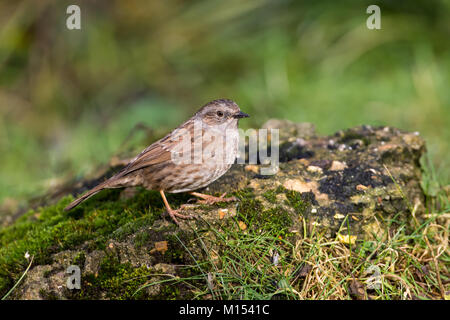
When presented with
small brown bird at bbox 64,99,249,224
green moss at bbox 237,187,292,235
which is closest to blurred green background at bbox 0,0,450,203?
small brown bird at bbox 64,99,249,224

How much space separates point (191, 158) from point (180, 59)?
5.18 m

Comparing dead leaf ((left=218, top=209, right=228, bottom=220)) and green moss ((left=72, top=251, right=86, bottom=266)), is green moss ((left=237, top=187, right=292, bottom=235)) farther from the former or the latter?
green moss ((left=72, top=251, right=86, bottom=266))

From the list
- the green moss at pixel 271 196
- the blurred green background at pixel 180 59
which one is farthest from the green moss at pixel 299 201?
the blurred green background at pixel 180 59

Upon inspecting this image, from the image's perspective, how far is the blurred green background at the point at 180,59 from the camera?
8.16 meters

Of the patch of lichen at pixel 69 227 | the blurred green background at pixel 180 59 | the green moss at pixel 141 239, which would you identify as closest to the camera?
the green moss at pixel 141 239

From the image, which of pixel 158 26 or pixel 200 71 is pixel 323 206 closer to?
pixel 200 71

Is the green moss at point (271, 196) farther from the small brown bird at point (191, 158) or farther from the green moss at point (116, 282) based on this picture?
the green moss at point (116, 282)

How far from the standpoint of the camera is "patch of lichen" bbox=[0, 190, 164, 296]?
3.51 meters

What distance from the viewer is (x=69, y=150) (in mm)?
7543

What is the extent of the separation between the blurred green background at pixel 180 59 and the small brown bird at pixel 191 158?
364cm

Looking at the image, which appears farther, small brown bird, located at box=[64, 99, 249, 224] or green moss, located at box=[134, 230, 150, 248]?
small brown bird, located at box=[64, 99, 249, 224]

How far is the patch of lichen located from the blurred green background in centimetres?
345

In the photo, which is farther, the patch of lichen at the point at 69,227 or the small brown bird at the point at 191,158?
the small brown bird at the point at 191,158

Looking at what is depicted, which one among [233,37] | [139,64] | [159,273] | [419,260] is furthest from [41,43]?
[419,260]
